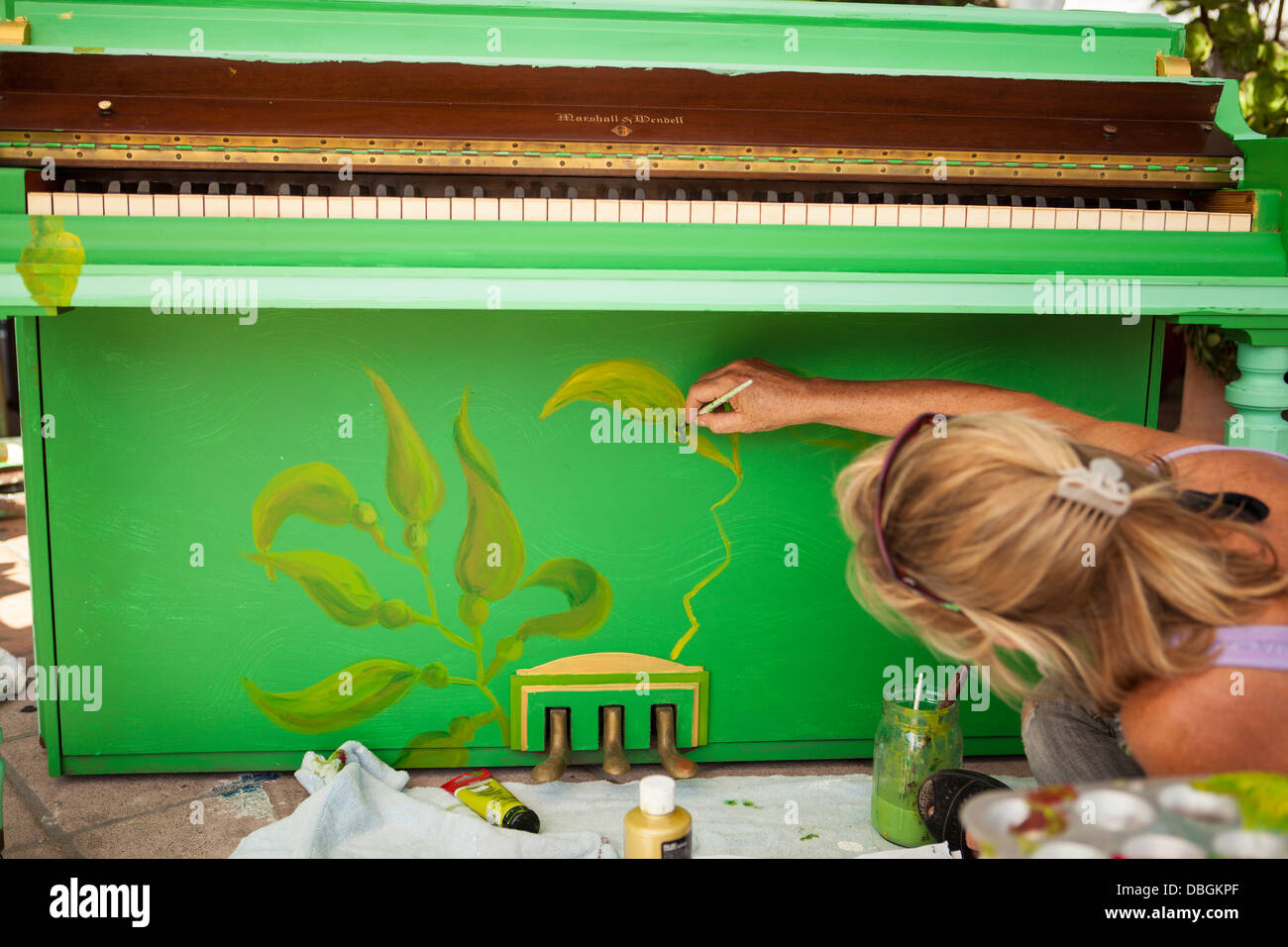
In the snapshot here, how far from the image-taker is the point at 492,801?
1.81 m

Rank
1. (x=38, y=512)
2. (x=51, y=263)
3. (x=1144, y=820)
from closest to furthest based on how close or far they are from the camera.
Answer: (x=1144, y=820)
(x=51, y=263)
(x=38, y=512)

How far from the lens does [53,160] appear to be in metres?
1.51

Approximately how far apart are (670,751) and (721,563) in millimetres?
369

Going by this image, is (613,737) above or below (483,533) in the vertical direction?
below

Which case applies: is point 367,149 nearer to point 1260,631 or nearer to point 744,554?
point 744,554

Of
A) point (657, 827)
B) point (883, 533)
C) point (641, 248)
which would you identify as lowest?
point (657, 827)

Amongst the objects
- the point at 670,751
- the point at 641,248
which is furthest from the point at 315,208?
the point at 670,751

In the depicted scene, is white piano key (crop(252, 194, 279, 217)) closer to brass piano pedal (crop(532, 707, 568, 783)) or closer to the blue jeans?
brass piano pedal (crop(532, 707, 568, 783))

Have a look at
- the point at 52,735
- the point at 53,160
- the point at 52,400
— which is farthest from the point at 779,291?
the point at 52,735

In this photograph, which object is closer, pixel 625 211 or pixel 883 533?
pixel 883 533

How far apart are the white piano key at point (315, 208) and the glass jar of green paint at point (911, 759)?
122cm

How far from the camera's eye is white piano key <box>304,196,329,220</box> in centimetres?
148

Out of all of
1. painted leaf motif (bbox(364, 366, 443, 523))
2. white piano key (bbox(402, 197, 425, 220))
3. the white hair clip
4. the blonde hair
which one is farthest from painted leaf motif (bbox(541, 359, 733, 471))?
the white hair clip

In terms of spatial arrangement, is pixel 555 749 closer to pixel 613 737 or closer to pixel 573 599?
pixel 613 737
